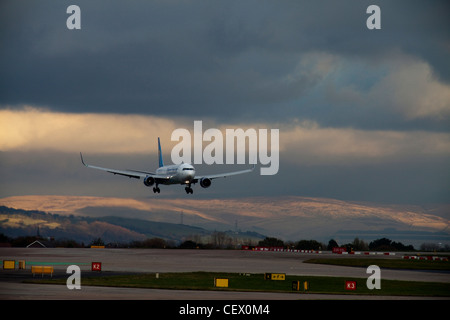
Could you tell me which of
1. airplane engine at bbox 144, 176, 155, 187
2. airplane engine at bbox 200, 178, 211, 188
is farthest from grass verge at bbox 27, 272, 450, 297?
airplane engine at bbox 200, 178, 211, 188

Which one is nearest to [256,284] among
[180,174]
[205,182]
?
[180,174]

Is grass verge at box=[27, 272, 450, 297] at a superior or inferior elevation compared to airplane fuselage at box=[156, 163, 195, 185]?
inferior

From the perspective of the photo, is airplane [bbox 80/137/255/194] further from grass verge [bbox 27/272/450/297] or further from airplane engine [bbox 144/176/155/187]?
grass verge [bbox 27/272/450/297]

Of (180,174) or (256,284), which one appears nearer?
(256,284)

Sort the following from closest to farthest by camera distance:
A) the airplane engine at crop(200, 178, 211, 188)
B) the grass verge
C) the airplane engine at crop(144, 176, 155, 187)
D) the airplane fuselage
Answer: the grass verge → the airplane fuselage → the airplane engine at crop(144, 176, 155, 187) → the airplane engine at crop(200, 178, 211, 188)

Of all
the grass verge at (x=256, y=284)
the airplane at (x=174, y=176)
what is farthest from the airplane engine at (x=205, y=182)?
the grass verge at (x=256, y=284)

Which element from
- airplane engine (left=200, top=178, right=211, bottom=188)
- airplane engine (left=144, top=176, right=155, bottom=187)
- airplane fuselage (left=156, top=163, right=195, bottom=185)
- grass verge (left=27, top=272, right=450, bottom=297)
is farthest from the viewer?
airplane engine (left=200, top=178, right=211, bottom=188)

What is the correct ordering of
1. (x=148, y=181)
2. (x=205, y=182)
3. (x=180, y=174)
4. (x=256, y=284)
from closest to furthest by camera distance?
(x=256, y=284) < (x=180, y=174) < (x=148, y=181) < (x=205, y=182)

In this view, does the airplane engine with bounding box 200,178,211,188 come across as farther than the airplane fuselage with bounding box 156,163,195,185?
Yes

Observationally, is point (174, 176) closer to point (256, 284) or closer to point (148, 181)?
point (148, 181)
